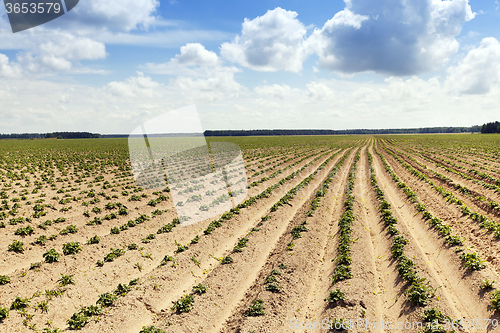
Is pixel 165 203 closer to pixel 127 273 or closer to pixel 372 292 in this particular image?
pixel 127 273

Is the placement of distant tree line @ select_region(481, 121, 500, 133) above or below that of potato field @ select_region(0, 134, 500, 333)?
above

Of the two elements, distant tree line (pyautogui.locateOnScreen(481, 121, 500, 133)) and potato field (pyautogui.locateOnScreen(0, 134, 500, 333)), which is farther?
distant tree line (pyautogui.locateOnScreen(481, 121, 500, 133))

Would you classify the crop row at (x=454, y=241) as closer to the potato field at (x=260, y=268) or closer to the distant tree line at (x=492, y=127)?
the potato field at (x=260, y=268)

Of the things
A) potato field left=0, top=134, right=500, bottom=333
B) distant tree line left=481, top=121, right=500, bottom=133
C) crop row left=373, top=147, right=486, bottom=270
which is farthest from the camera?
distant tree line left=481, top=121, right=500, bottom=133

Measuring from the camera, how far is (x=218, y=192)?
833 inches

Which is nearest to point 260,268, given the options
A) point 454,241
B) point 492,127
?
point 454,241

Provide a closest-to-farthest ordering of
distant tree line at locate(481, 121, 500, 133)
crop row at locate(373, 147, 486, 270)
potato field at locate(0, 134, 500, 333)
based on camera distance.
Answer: potato field at locate(0, 134, 500, 333) → crop row at locate(373, 147, 486, 270) → distant tree line at locate(481, 121, 500, 133)

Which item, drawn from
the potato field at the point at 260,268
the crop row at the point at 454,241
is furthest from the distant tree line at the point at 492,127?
the crop row at the point at 454,241

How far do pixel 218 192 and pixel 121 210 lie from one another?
7.54 meters

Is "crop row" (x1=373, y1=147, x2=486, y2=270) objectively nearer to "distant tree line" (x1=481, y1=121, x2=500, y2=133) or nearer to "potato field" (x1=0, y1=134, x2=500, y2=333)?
"potato field" (x1=0, y1=134, x2=500, y2=333)

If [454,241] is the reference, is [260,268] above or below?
below

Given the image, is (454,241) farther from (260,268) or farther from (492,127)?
(492,127)

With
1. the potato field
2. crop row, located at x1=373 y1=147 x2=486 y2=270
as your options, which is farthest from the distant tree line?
crop row, located at x1=373 y1=147 x2=486 y2=270

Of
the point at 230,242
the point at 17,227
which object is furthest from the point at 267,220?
the point at 17,227
